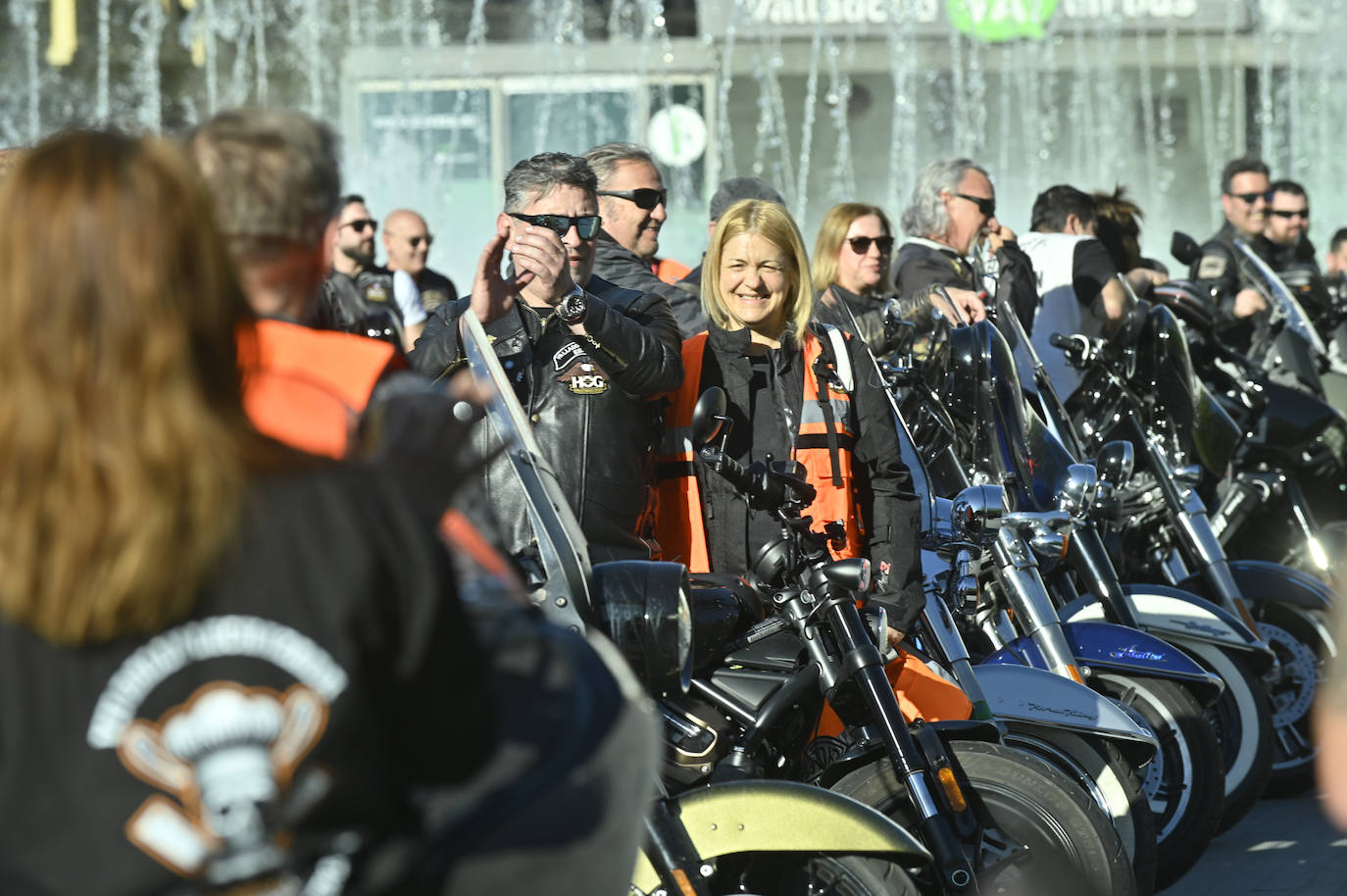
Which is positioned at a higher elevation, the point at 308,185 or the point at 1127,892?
the point at 308,185

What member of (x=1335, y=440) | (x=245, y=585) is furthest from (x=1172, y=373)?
(x=245, y=585)

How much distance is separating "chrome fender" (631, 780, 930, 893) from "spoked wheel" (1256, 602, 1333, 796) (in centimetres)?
356

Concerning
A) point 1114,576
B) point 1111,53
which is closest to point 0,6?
point 1111,53

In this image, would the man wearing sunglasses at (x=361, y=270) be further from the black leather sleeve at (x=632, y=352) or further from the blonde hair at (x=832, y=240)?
the black leather sleeve at (x=632, y=352)

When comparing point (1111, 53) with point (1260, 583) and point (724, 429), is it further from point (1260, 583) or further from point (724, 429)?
point (724, 429)

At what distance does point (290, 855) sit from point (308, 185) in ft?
2.37

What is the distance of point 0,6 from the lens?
2356 cm

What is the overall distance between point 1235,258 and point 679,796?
589cm

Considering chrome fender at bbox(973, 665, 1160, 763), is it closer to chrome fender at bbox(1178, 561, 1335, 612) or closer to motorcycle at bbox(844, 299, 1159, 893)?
motorcycle at bbox(844, 299, 1159, 893)

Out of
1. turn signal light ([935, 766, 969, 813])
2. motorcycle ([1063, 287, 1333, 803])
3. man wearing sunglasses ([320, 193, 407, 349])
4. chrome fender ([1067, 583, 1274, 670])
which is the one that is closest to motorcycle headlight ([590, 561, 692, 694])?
turn signal light ([935, 766, 969, 813])

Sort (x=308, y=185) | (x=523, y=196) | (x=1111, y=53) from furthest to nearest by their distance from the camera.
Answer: (x=1111, y=53) → (x=523, y=196) → (x=308, y=185)

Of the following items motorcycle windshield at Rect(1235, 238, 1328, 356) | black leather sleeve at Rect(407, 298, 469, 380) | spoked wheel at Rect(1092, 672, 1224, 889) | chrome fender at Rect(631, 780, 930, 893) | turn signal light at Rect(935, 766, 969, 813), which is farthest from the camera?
motorcycle windshield at Rect(1235, 238, 1328, 356)

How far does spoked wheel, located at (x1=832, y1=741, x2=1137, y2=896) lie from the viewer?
3.86 m

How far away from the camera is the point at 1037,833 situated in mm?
3877
